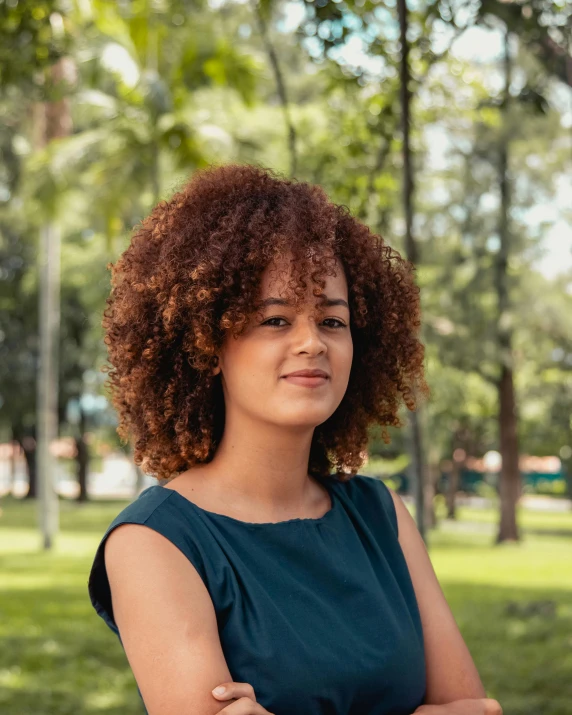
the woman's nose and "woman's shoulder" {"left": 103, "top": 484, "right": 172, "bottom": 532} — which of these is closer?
"woman's shoulder" {"left": 103, "top": 484, "right": 172, "bottom": 532}

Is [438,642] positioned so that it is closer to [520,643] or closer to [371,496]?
[371,496]

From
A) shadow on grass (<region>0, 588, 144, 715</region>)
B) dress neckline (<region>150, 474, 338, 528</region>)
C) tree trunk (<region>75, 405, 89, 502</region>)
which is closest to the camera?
dress neckline (<region>150, 474, 338, 528</region>)

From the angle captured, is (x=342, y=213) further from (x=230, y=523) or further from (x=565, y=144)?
(x=565, y=144)

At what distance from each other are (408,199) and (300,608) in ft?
10.6

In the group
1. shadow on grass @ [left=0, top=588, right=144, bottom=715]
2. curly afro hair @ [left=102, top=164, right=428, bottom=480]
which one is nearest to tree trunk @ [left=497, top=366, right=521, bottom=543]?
shadow on grass @ [left=0, top=588, right=144, bottom=715]

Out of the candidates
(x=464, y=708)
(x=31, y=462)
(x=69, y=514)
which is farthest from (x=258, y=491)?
(x=31, y=462)

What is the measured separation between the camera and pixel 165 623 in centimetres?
183

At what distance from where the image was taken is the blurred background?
19.6 ft

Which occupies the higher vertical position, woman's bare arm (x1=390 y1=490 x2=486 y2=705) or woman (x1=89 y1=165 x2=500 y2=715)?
woman (x1=89 y1=165 x2=500 y2=715)

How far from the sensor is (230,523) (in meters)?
2.06

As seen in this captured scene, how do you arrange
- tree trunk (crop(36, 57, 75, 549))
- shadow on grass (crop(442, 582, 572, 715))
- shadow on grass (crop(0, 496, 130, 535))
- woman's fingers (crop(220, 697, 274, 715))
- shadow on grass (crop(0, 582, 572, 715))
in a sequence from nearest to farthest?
woman's fingers (crop(220, 697, 274, 715)) → shadow on grass (crop(0, 582, 572, 715)) → shadow on grass (crop(442, 582, 572, 715)) → tree trunk (crop(36, 57, 75, 549)) → shadow on grass (crop(0, 496, 130, 535))

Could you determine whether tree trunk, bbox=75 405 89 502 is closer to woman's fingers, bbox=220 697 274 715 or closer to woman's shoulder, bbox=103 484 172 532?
woman's shoulder, bbox=103 484 172 532

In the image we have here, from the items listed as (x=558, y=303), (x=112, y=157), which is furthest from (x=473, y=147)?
(x=112, y=157)

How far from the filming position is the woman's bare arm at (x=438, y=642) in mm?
2219
